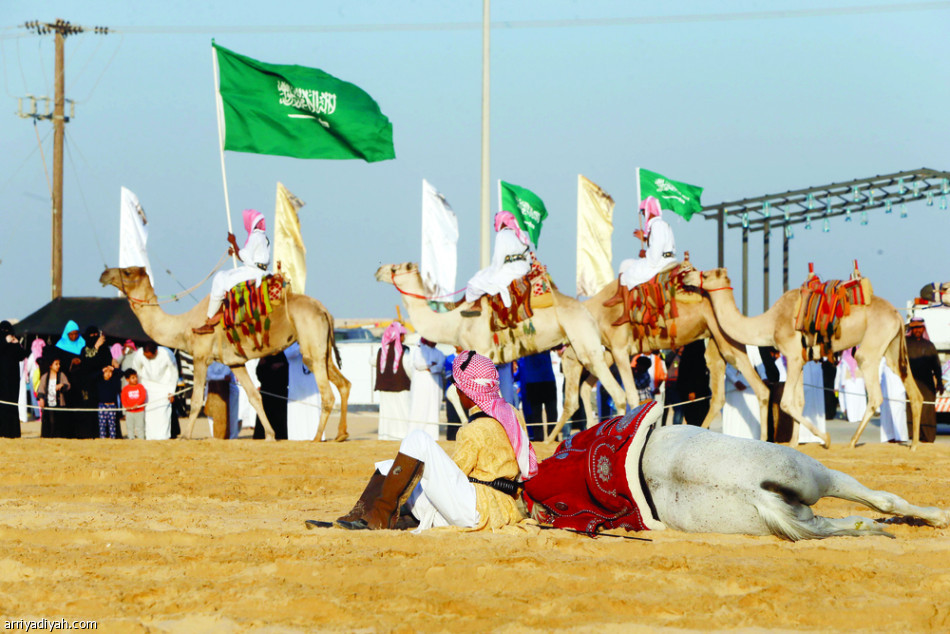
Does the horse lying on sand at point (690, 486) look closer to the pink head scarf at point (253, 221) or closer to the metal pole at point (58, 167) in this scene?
the pink head scarf at point (253, 221)

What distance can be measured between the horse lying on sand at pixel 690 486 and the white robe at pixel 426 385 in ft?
30.4

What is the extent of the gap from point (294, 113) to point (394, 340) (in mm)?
3693

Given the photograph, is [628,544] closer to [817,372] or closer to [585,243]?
[817,372]

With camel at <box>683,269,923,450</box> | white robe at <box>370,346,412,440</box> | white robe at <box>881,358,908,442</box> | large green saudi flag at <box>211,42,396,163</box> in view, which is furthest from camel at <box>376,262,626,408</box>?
white robe at <box>881,358,908,442</box>

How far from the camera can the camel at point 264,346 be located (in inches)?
569

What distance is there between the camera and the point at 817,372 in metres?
16.0

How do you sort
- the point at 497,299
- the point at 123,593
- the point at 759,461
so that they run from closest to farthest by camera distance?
the point at 123,593 < the point at 759,461 < the point at 497,299

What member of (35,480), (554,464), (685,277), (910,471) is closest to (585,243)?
(685,277)

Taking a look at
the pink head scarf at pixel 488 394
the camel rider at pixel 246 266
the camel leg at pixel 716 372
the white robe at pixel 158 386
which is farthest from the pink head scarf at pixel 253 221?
the pink head scarf at pixel 488 394

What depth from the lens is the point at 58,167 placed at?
29.1 meters

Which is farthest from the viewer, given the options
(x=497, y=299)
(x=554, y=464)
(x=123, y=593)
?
(x=497, y=299)

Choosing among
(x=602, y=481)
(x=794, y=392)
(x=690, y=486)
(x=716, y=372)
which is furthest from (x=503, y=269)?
(x=690, y=486)

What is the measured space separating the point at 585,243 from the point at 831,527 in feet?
49.0

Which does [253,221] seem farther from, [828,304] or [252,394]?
[828,304]
